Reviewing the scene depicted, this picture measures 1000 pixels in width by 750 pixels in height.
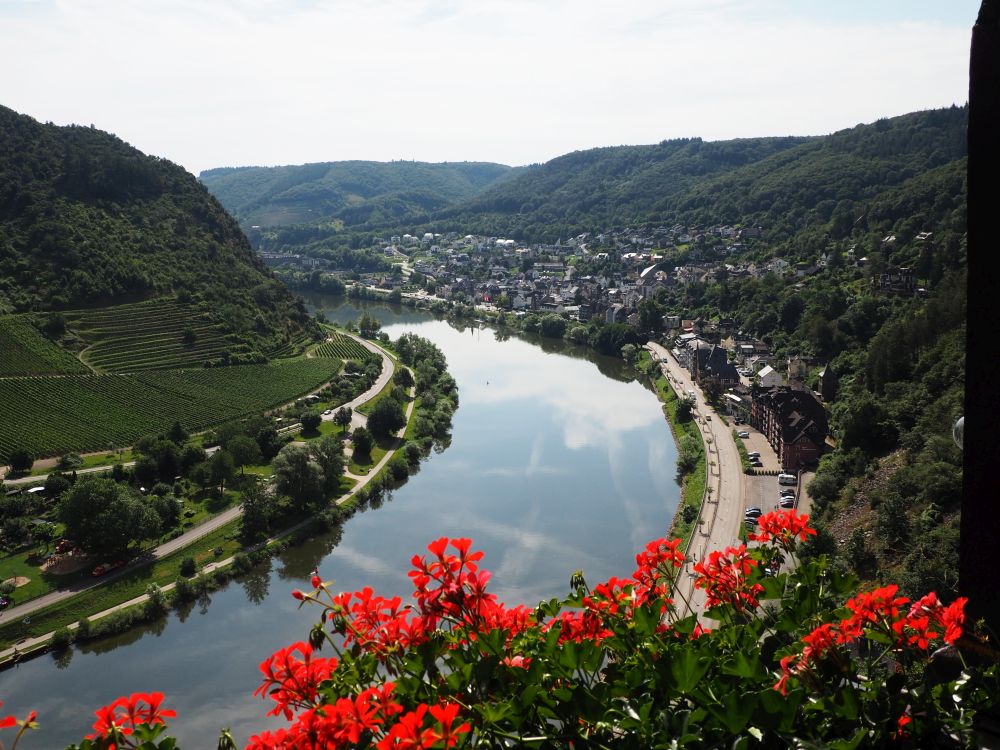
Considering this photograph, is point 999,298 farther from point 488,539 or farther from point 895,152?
point 895,152

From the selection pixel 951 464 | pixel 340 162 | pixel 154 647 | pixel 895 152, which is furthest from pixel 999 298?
pixel 340 162

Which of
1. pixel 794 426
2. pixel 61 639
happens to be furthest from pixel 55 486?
pixel 794 426

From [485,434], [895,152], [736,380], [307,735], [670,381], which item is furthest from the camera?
[895,152]

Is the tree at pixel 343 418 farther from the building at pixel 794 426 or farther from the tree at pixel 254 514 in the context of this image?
the building at pixel 794 426

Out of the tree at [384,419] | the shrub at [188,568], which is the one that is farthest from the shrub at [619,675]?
the tree at [384,419]

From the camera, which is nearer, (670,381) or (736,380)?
(736,380)

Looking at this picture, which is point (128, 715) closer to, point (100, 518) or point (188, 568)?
point (188, 568)
